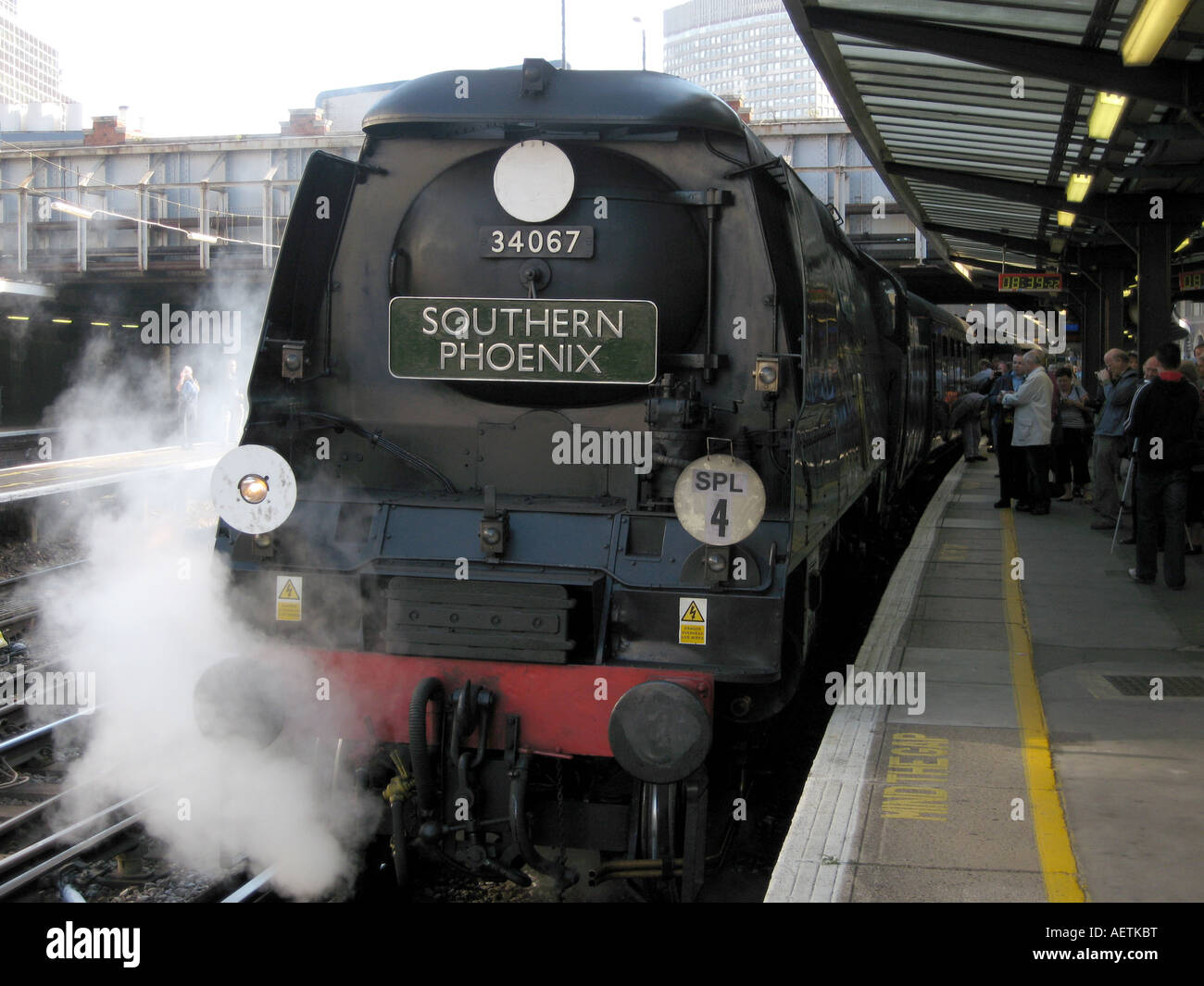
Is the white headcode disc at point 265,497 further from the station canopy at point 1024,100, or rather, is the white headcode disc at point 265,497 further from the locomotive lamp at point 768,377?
the station canopy at point 1024,100

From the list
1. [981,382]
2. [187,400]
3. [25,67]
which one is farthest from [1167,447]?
[25,67]

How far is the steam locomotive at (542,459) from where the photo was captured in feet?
13.1

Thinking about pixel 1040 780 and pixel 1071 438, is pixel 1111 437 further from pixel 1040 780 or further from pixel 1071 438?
pixel 1040 780

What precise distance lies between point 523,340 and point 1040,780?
2652 millimetres

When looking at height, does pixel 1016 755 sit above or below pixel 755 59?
below

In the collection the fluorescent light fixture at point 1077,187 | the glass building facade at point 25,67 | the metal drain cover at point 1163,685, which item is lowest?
the metal drain cover at point 1163,685

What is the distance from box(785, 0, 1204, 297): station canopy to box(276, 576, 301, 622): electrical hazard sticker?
13.7 ft

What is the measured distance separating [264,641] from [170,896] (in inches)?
44.7

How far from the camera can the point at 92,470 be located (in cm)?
1602

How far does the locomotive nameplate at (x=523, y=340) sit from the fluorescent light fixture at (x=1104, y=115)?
4460 millimetres

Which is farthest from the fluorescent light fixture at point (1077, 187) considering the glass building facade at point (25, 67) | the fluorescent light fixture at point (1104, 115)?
the glass building facade at point (25, 67)

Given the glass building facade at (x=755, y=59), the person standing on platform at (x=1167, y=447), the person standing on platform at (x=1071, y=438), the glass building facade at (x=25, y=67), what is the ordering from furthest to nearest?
the glass building facade at (x=755, y=59) < the glass building facade at (x=25, y=67) < the person standing on platform at (x=1071, y=438) < the person standing on platform at (x=1167, y=447)

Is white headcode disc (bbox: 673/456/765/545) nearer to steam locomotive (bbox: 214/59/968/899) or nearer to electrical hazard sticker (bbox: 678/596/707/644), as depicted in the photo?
steam locomotive (bbox: 214/59/968/899)
